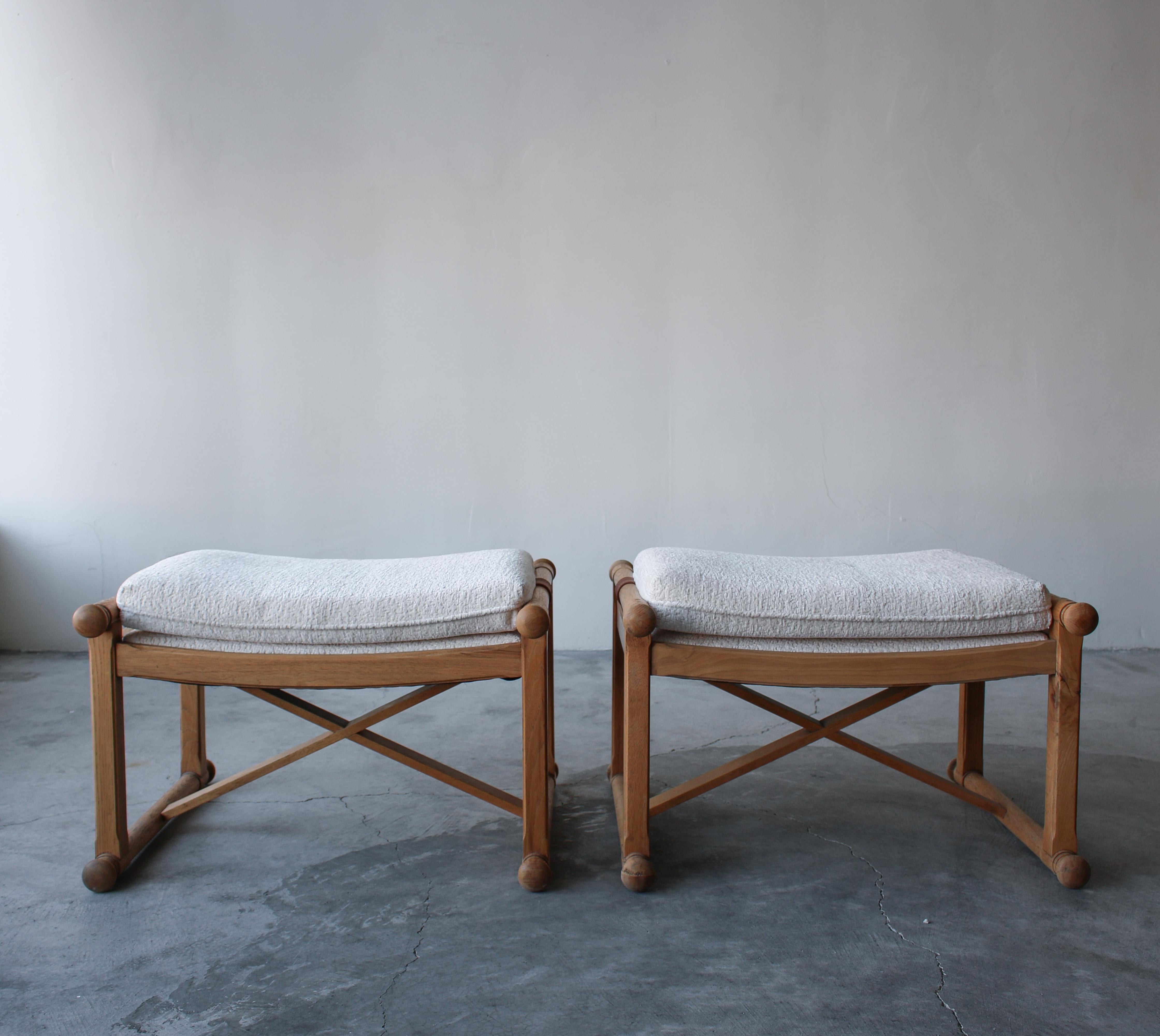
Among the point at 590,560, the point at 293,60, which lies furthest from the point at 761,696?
A: the point at 293,60

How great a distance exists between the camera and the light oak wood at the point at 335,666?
3.94 ft

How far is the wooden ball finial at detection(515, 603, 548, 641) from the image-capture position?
118 centimetres

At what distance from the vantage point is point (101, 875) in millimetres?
1215

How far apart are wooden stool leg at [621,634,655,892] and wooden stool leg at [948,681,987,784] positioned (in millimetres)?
686

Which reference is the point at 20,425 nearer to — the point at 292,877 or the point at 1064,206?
the point at 292,877

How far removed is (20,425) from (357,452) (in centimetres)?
105

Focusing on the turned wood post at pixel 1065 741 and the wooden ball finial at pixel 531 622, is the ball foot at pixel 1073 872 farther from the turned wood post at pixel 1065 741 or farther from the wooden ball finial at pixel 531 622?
the wooden ball finial at pixel 531 622

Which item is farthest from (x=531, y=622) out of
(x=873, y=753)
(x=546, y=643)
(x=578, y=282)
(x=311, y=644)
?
(x=578, y=282)

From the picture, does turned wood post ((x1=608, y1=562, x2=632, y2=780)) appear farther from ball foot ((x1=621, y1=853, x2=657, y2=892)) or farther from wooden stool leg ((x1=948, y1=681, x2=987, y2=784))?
wooden stool leg ((x1=948, y1=681, x2=987, y2=784))

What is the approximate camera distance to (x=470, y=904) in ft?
3.89

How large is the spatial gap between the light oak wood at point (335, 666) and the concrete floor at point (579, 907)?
0.32m

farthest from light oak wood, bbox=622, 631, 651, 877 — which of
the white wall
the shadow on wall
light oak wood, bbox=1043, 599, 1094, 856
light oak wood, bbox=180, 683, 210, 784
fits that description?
the shadow on wall

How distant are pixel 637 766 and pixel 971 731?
0.73m

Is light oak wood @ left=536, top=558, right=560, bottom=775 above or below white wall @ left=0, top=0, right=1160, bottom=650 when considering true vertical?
below
